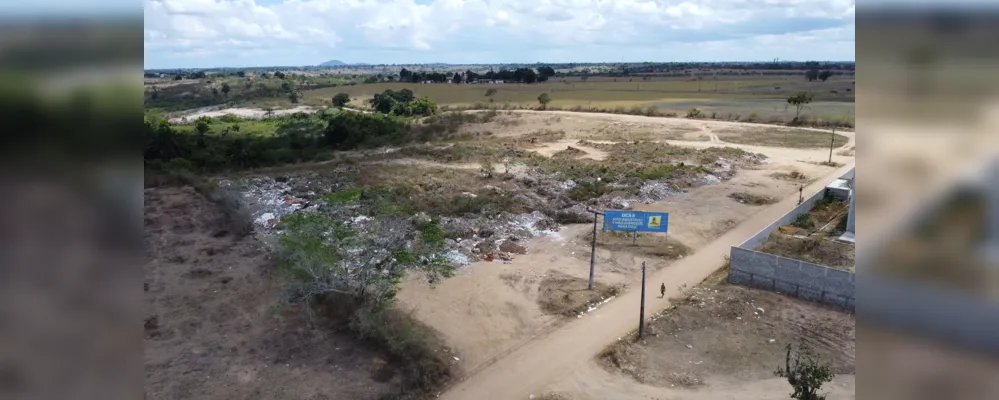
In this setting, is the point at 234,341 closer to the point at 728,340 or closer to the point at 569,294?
the point at 569,294

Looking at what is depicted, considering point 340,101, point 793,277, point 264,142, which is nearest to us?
point 793,277

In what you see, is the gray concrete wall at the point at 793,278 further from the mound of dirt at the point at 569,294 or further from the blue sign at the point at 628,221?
the mound of dirt at the point at 569,294

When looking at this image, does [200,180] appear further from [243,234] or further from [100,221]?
[100,221]

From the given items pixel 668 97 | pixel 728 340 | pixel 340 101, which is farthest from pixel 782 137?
pixel 340 101

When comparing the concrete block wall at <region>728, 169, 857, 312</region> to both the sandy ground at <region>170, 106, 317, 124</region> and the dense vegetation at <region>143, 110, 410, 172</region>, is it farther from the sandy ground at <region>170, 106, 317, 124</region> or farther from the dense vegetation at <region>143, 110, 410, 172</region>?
the sandy ground at <region>170, 106, 317, 124</region>

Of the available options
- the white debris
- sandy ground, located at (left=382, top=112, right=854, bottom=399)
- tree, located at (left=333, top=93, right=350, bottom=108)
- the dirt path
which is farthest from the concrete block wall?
tree, located at (left=333, top=93, right=350, bottom=108)

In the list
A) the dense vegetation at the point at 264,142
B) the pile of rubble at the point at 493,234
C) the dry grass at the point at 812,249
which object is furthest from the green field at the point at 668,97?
the pile of rubble at the point at 493,234
